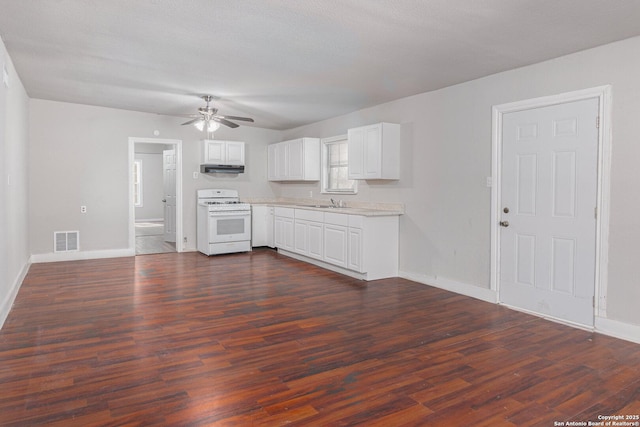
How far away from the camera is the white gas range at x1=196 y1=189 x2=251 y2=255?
722 centimetres

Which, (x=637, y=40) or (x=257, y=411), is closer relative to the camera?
(x=257, y=411)

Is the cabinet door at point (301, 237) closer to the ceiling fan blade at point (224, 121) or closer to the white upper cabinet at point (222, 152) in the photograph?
the ceiling fan blade at point (224, 121)

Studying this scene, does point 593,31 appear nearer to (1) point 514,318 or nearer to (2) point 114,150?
(1) point 514,318

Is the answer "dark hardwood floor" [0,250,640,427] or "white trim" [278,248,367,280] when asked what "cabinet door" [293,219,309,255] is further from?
"dark hardwood floor" [0,250,640,427]

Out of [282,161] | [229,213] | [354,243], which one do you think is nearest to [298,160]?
[282,161]

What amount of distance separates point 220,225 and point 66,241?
96.8 inches

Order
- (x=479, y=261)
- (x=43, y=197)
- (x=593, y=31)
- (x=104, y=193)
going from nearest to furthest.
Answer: (x=593, y=31) < (x=479, y=261) < (x=43, y=197) < (x=104, y=193)

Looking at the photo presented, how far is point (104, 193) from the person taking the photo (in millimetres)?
6871

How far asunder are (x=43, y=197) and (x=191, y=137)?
261cm

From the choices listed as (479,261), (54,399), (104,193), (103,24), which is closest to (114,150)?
(104,193)

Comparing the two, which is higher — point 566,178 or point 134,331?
point 566,178

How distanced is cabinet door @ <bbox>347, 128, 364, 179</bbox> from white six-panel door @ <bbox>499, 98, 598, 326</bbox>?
6.75ft

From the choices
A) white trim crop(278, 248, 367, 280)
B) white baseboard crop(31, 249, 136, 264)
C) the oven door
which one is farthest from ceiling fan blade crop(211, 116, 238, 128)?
white baseboard crop(31, 249, 136, 264)

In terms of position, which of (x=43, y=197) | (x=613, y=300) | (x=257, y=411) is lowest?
(x=257, y=411)
